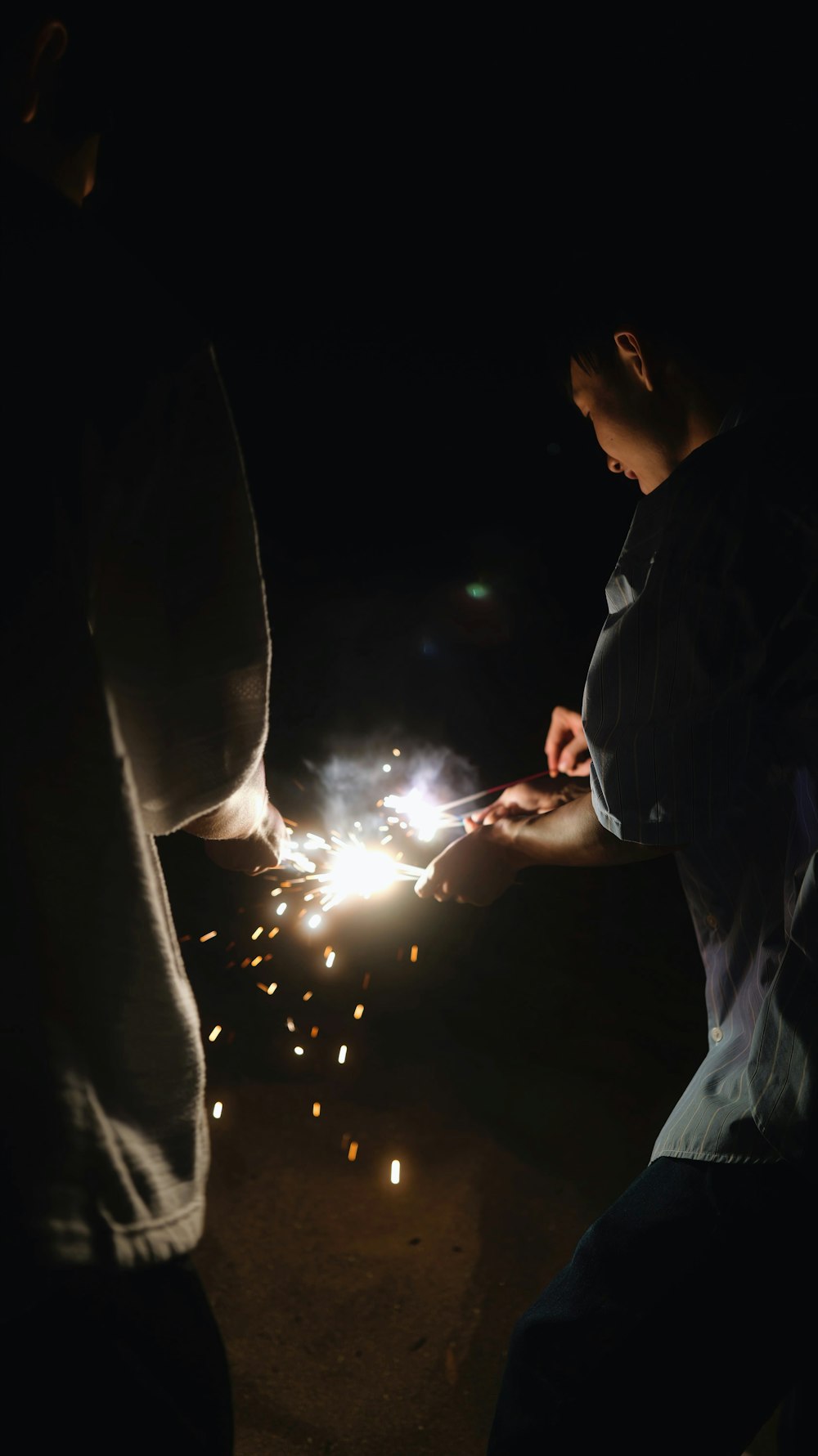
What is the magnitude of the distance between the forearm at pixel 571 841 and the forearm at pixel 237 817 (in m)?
0.83

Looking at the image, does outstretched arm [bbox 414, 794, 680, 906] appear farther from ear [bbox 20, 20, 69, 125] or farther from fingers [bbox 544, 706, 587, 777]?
ear [bbox 20, 20, 69, 125]

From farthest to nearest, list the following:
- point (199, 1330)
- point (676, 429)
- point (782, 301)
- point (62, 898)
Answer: point (676, 429) → point (782, 301) → point (199, 1330) → point (62, 898)

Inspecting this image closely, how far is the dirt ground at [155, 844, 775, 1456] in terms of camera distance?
2.83 m

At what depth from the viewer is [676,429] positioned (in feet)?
5.98

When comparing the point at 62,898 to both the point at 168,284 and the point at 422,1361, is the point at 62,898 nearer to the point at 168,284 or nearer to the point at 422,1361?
the point at 422,1361

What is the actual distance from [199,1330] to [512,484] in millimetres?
4107

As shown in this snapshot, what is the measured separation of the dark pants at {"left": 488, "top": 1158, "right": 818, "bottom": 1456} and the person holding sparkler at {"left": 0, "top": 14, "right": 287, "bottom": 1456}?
61 cm

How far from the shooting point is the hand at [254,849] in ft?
6.49

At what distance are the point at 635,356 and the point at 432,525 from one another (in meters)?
2.94

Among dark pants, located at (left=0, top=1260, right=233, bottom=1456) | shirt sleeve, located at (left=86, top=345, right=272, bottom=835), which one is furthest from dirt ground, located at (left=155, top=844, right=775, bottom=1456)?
shirt sleeve, located at (left=86, top=345, right=272, bottom=835)

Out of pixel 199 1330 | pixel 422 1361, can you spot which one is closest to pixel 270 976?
pixel 422 1361

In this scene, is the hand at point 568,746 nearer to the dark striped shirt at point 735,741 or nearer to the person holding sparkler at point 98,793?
the dark striped shirt at point 735,741

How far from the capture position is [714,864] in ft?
5.48

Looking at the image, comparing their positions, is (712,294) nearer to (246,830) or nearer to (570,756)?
(246,830)
